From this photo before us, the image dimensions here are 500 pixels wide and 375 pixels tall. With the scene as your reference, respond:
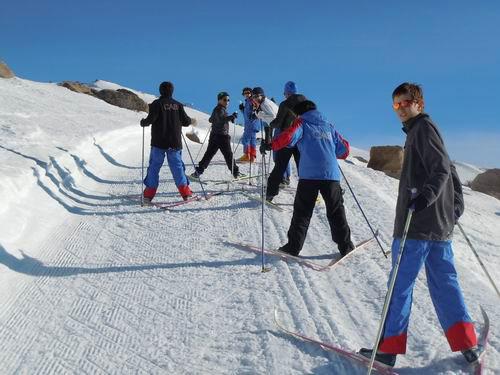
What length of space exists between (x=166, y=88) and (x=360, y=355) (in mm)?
5538

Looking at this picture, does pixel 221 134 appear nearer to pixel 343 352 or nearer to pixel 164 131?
pixel 164 131

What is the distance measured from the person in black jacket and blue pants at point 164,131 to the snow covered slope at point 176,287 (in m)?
0.59

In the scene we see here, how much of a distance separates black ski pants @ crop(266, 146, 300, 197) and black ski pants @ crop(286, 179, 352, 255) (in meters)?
2.26

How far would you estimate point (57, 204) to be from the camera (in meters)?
7.71

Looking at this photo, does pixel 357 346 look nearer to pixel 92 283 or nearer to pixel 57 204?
pixel 92 283

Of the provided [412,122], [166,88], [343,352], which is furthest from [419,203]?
[166,88]

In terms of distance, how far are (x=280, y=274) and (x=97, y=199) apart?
4.50 meters

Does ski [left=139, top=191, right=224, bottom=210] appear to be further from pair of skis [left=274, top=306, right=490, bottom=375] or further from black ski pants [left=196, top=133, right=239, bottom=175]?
pair of skis [left=274, top=306, right=490, bottom=375]

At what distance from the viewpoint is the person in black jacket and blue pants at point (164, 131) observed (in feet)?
26.2

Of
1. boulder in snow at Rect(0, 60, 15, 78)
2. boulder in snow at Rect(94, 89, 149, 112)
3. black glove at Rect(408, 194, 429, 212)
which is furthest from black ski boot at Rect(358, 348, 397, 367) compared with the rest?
boulder in snow at Rect(94, 89, 149, 112)

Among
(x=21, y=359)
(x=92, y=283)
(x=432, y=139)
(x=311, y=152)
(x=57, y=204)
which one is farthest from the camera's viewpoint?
(x=57, y=204)

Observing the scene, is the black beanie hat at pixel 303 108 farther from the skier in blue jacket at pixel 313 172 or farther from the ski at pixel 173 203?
the ski at pixel 173 203

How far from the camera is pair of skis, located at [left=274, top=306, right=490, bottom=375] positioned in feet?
11.3

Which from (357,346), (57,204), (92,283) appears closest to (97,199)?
(57,204)
